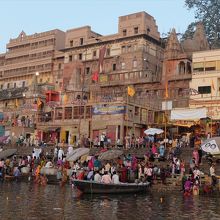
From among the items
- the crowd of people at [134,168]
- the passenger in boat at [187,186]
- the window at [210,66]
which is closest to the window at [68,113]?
the crowd of people at [134,168]

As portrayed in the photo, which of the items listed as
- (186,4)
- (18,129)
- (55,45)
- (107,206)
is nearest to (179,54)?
(186,4)

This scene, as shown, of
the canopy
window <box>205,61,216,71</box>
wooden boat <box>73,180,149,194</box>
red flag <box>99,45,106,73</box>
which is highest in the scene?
red flag <box>99,45,106,73</box>

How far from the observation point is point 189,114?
36.3m

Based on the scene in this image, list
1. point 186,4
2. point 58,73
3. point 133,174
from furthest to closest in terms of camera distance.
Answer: point 58,73, point 186,4, point 133,174

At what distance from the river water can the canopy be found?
13.2 meters

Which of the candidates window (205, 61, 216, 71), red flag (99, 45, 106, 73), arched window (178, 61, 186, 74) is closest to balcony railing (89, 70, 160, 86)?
red flag (99, 45, 106, 73)

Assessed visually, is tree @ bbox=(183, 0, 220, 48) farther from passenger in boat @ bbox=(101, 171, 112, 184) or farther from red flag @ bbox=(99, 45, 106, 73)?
passenger in boat @ bbox=(101, 171, 112, 184)

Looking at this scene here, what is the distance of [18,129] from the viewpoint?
Result: 55656mm

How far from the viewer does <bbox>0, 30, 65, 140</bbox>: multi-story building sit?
62.9 metres

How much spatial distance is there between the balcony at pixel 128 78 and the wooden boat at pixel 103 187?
31.2 m

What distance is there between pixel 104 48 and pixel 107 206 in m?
45.7

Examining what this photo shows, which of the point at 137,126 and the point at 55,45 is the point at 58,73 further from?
the point at 137,126

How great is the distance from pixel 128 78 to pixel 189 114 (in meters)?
20.9

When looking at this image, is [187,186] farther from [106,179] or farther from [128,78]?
[128,78]
